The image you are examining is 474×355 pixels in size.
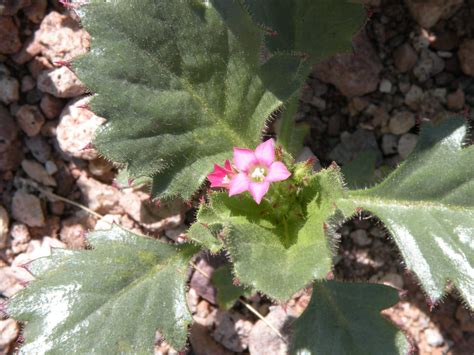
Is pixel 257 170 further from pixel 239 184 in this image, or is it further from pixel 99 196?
pixel 99 196

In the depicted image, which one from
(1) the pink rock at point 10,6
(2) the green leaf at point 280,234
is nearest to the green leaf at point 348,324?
(2) the green leaf at point 280,234

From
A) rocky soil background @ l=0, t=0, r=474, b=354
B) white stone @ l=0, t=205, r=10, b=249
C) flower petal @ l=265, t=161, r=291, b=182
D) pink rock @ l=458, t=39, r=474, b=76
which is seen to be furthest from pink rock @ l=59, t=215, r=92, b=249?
pink rock @ l=458, t=39, r=474, b=76

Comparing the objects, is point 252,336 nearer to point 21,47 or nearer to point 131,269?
point 131,269

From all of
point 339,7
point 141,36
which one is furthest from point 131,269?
point 339,7

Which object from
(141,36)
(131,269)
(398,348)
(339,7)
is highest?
(339,7)

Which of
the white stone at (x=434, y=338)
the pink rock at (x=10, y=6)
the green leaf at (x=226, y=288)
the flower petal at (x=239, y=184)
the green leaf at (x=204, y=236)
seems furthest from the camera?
the pink rock at (x=10, y=6)

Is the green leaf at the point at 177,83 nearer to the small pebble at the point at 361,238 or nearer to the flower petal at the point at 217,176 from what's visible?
the flower petal at the point at 217,176
